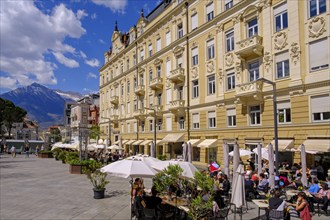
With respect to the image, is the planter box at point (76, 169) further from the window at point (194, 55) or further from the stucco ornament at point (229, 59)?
the window at point (194, 55)

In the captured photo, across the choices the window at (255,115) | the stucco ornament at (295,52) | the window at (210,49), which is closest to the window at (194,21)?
the window at (210,49)

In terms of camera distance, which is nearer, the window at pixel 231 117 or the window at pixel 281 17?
the window at pixel 281 17

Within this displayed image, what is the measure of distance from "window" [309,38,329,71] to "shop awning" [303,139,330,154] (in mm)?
4953

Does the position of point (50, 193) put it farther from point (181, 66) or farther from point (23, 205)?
point (181, 66)

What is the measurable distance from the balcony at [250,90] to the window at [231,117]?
2131 millimetres

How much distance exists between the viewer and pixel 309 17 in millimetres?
20531

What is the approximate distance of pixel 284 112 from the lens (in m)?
22.2

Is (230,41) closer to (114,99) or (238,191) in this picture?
(238,191)

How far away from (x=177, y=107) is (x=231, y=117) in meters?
8.02

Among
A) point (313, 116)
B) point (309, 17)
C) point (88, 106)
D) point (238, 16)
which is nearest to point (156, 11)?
point (238, 16)

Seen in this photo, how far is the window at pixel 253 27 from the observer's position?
24.8 m

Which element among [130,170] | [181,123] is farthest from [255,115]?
[130,170]

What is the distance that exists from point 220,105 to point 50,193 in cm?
1776

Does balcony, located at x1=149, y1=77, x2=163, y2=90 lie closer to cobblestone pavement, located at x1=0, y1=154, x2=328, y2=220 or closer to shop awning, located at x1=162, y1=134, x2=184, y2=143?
A: shop awning, located at x1=162, y1=134, x2=184, y2=143
